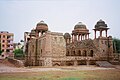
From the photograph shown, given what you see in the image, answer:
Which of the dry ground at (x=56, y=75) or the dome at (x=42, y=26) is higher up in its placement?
the dome at (x=42, y=26)

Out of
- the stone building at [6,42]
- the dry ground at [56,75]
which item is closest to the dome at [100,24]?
the dry ground at [56,75]

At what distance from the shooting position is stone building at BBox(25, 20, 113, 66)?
20.7 m

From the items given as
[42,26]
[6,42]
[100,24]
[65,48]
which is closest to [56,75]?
[65,48]

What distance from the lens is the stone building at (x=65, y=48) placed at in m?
20.7

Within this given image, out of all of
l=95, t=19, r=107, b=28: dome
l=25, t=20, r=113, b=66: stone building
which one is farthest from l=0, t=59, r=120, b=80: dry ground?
l=95, t=19, r=107, b=28: dome

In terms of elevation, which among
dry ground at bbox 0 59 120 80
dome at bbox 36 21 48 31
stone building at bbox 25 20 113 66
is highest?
dome at bbox 36 21 48 31

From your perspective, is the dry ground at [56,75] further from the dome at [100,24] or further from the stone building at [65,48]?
the dome at [100,24]

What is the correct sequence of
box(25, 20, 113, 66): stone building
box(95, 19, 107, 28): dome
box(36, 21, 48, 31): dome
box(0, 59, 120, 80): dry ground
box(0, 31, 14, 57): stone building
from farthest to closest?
box(0, 31, 14, 57): stone building, box(95, 19, 107, 28): dome, box(36, 21, 48, 31): dome, box(25, 20, 113, 66): stone building, box(0, 59, 120, 80): dry ground

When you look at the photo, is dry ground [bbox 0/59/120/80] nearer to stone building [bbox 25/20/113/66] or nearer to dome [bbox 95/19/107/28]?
stone building [bbox 25/20/113/66]

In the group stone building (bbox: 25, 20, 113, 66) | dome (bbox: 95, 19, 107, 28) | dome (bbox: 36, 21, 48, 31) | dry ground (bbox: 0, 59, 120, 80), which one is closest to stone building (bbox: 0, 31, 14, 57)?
stone building (bbox: 25, 20, 113, 66)

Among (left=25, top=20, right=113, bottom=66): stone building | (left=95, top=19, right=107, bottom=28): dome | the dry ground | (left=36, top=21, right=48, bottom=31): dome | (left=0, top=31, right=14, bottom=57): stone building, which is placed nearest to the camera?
the dry ground

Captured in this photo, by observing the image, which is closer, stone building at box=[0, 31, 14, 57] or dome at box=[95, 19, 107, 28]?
dome at box=[95, 19, 107, 28]

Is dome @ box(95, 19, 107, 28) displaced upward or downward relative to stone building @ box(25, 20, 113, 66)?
upward

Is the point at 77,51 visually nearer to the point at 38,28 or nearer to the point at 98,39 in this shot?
the point at 98,39
